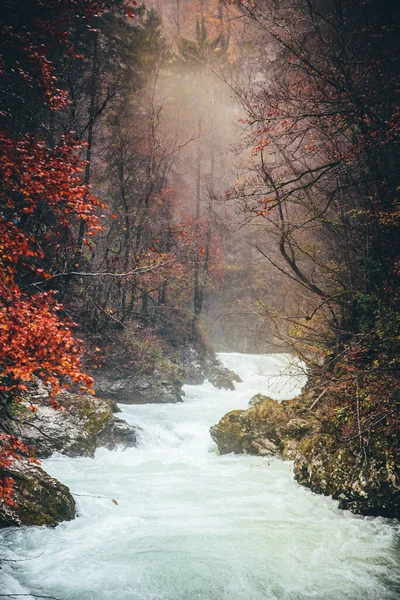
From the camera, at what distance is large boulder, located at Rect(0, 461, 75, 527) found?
17.2ft

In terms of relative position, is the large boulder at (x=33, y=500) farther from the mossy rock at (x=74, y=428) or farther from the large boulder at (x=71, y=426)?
the mossy rock at (x=74, y=428)

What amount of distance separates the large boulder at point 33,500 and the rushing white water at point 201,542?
0.49ft

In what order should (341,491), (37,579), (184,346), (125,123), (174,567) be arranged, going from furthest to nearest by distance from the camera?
1. (184,346)
2. (125,123)
3. (341,491)
4. (174,567)
5. (37,579)

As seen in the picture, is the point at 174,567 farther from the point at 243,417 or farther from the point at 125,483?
the point at 243,417

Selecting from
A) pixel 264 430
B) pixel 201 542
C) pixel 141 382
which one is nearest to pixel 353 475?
pixel 201 542

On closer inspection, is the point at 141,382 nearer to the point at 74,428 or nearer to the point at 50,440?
the point at 74,428

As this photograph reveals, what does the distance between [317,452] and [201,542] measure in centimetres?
286

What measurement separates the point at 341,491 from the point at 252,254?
1128 inches

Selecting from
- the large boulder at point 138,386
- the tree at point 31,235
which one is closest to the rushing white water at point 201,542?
the tree at point 31,235

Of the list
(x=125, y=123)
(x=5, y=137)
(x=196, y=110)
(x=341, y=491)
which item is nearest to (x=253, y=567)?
(x=341, y=491)

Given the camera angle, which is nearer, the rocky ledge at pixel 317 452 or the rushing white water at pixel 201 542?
the rushing white water at pixel 201 542

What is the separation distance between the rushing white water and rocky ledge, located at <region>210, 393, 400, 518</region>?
0.87ft

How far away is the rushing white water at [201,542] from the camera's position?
4441 mm

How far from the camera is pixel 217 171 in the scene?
33719 mm
